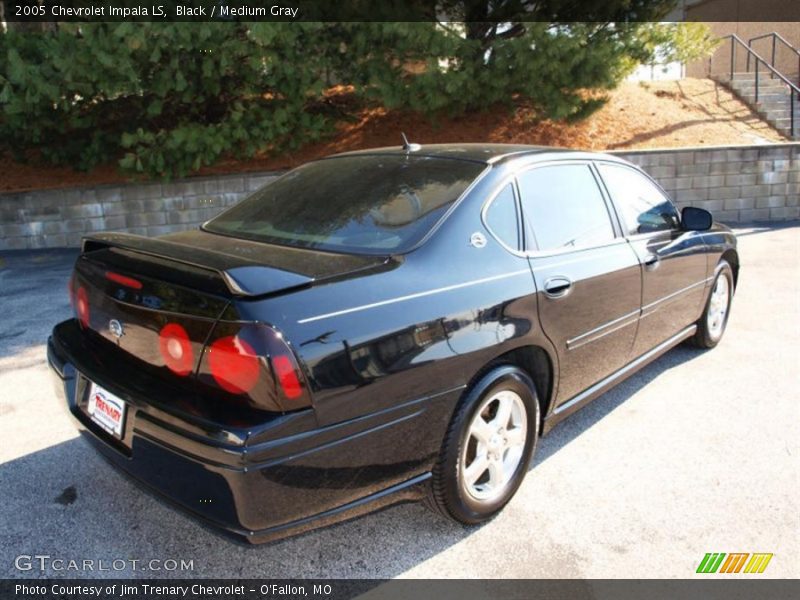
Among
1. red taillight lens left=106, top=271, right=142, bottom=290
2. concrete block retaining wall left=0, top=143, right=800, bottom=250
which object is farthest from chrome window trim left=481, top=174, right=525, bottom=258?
concrete block retaining wall left=0, top=143, right=800, bottom=250

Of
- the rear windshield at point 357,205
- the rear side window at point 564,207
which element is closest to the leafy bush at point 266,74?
the rear windshield at point 357,205

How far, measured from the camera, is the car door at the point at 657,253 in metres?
3.64

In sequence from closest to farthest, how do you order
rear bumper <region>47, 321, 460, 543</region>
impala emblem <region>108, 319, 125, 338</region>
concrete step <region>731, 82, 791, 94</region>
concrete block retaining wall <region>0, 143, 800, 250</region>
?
rear bumper <region>47, 321, 460, 543</region>
impala emblem <region>108, 319, 125, 338</region>
concrete block retaining wall <region>0, 143, 800, 250</region>
concrete step <region>731, 82, 791, 94</region>

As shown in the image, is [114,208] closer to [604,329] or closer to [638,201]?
[638,201]

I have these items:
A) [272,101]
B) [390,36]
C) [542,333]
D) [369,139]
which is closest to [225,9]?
[272,101]

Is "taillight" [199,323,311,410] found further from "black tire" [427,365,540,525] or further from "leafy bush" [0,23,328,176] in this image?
"leafy bush" [0,23,328,176]

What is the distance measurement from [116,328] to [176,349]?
0.43 m

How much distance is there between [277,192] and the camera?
328 cm

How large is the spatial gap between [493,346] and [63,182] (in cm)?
910

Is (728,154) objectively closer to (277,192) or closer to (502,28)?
(502,28)

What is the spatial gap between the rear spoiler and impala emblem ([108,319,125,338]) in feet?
0.93

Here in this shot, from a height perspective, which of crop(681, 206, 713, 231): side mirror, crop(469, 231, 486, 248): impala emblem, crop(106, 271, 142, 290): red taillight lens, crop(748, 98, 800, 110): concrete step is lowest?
crop(681, 206, 713, 231): side mirror

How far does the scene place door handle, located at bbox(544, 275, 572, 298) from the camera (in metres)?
2.85

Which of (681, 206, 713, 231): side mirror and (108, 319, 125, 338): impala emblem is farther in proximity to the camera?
(681, 206, 713, 231): side mirror
